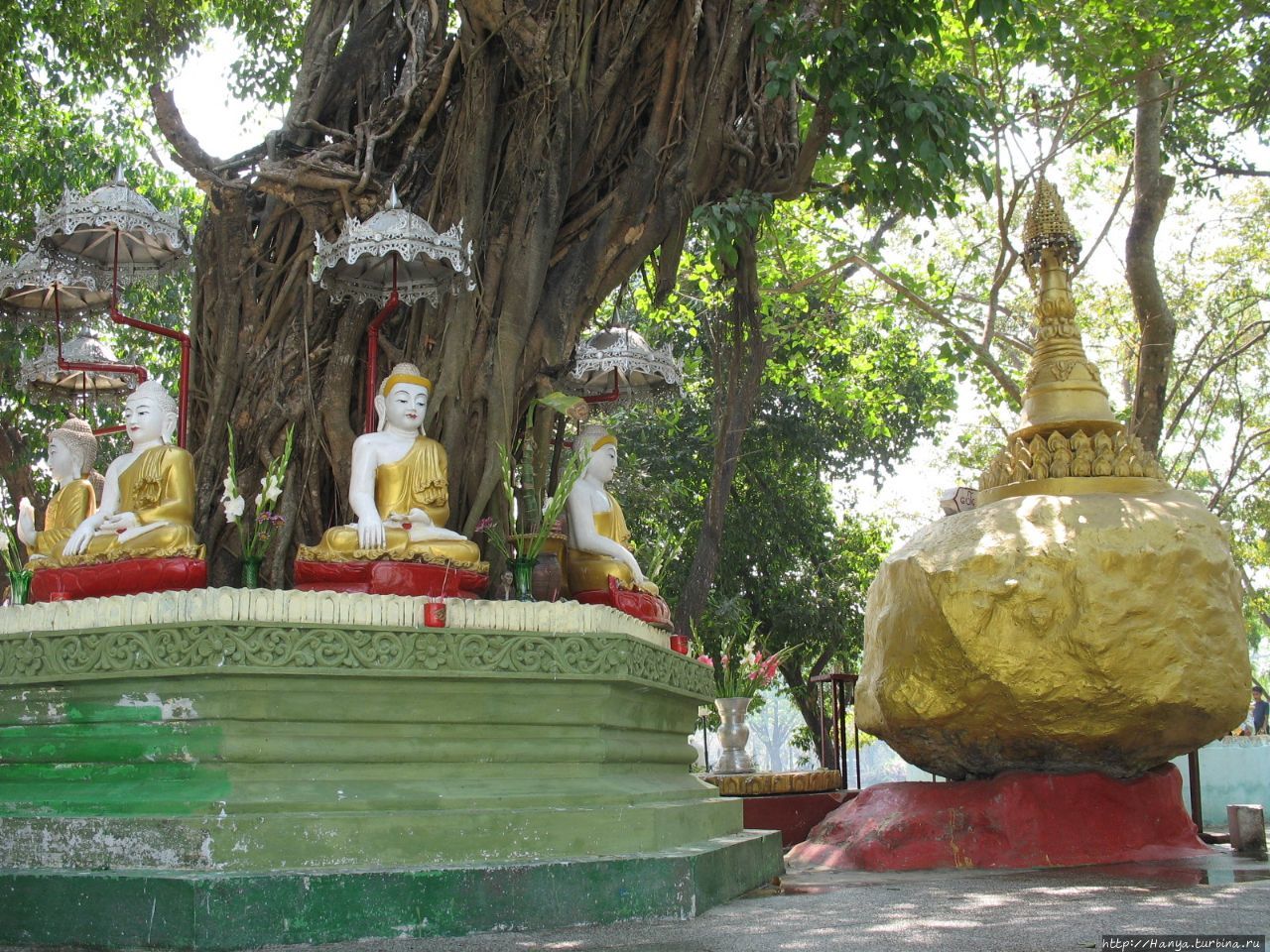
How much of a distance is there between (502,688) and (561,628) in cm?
38

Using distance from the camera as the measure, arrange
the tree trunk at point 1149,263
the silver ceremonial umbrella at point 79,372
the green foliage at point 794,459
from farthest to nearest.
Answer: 1. the green foliage at point 794,459
2. the tree trunk at point 1149,263
3. the silver ceremonial umbrella at point 79,372

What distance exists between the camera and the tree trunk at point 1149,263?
11977mm

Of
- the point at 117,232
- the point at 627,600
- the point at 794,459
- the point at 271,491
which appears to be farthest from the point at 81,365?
the point at 794,459

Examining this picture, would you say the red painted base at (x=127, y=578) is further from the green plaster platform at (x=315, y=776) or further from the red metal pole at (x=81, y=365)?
the red metal pole at (x=81, y=365)

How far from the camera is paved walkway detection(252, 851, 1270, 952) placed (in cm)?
468

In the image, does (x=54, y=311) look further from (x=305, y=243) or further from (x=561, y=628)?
(x=561, y=628)

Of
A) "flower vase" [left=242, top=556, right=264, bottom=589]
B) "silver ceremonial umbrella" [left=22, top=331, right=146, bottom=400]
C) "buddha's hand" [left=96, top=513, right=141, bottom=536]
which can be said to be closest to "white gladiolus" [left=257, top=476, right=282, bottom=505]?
"flower vase" [left=242, top=556, right=264, bottom=589]

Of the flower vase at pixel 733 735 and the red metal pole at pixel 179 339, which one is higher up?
the red metal pole at pixel 179 339

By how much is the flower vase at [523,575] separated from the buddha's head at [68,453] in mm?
2695

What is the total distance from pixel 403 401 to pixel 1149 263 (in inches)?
320

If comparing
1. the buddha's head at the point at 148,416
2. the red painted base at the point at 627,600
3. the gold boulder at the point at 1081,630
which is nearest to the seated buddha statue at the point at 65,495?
the buddha's head at the point at 148,416

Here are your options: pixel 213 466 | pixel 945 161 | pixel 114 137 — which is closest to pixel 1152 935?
pixel 945 161

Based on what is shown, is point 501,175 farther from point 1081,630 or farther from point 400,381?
point 1081,630

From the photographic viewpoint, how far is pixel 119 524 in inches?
250
